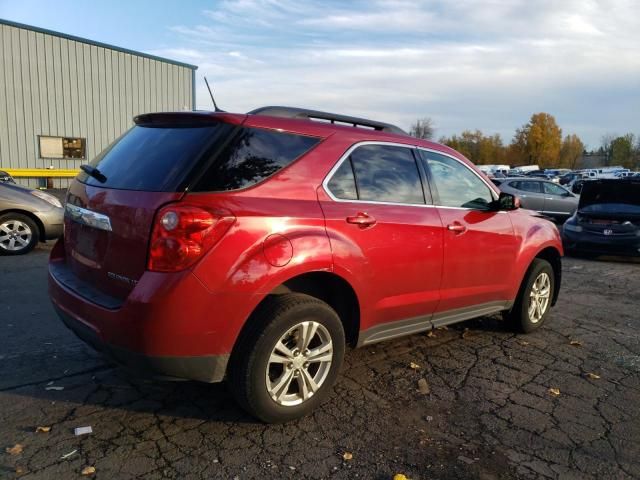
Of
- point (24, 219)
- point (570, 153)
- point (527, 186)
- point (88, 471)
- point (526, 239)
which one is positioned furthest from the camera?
point (570, 153)

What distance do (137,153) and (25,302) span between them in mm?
3289

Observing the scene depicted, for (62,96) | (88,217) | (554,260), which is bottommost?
(554,260)

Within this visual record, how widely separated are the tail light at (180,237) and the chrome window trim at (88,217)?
1.52 feet

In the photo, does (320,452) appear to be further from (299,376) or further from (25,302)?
(25,302)

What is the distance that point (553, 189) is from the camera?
17.2 metres

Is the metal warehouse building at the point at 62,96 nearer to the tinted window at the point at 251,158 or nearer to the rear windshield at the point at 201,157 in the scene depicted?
the rear windshield at the point at 201,157

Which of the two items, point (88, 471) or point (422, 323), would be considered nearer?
point (88, 471)

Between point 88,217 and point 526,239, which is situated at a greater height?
point 88,217

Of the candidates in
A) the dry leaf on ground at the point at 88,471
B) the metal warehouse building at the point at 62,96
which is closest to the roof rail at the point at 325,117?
the dry leaf on ground at the point at 88,471

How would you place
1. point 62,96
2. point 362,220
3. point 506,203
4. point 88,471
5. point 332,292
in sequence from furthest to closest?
point 62,96 < point 506,203 < point 332,292 < point 362,220 < point 88,471

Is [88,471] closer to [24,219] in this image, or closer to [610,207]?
[24,219]

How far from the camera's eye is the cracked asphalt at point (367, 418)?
277cm

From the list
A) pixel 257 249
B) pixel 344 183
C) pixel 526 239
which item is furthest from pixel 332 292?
pixel 526 239

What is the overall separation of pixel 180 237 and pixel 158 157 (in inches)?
25.6
